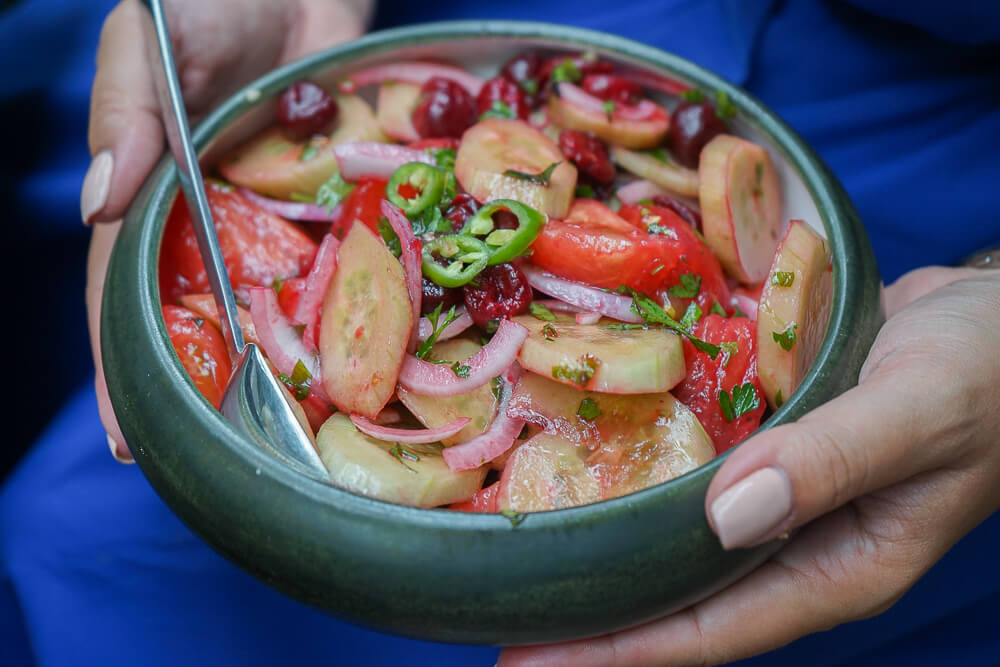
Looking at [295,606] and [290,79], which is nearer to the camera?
[295,606]

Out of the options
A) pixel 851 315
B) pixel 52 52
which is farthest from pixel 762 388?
pixel 52 52

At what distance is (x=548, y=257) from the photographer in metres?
1.00

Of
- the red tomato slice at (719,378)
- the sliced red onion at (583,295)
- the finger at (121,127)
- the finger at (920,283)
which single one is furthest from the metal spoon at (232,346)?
the finger at (920,283)

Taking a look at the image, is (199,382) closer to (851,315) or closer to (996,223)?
(851,315)

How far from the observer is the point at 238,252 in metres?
1.12

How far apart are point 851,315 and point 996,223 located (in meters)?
0.85

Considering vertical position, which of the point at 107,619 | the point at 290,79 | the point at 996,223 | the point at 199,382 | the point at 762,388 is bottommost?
the point at 107,619

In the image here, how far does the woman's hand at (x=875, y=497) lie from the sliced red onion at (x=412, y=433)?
0.25 m

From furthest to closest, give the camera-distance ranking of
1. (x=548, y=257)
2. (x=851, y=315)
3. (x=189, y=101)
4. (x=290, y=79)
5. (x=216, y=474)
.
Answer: (x=189, y=101), (x=290, y=79), (x=548, y=257), (x=851, y=315), (x=216, y=474)

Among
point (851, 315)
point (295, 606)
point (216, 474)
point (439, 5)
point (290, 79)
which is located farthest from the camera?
point (439, 5)

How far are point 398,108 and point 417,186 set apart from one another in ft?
0.95

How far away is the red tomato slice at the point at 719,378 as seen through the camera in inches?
37.1

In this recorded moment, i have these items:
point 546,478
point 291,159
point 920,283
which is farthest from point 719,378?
point 291,159

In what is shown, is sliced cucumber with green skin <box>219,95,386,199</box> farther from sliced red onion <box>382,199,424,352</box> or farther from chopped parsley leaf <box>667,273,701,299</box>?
chopped parsley leaf <box>667,273,701,299</box>
